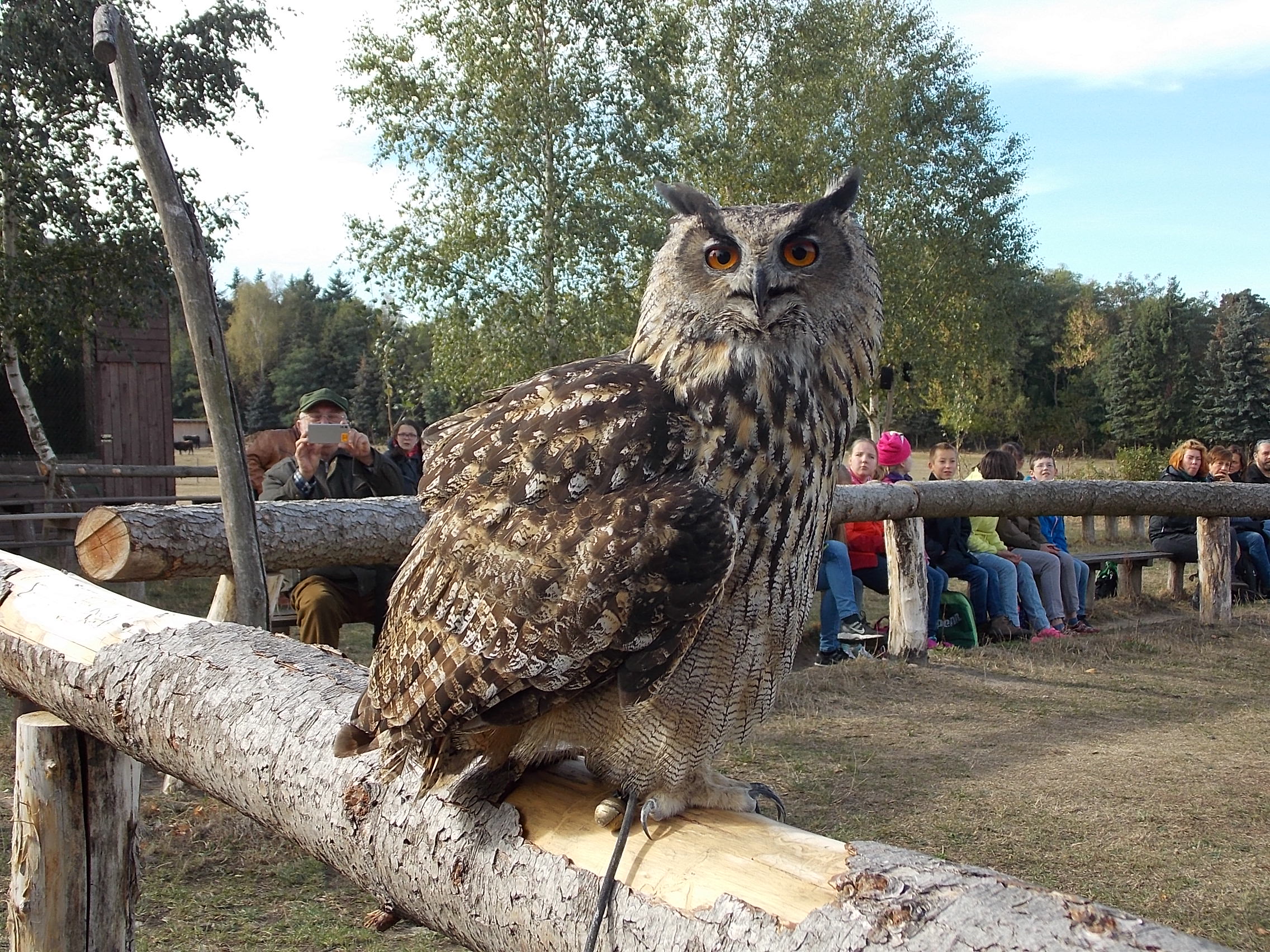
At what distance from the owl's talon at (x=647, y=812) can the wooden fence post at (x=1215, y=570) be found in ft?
24.5

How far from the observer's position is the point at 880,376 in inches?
88.6

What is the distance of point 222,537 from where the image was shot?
3590 mm

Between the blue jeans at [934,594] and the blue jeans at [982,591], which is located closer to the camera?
the blue jeans at [934,594]

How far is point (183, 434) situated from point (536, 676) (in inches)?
1688

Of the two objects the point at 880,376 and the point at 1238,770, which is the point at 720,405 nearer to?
the point at 880,376

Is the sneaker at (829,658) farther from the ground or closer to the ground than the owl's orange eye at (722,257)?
closer to the ground

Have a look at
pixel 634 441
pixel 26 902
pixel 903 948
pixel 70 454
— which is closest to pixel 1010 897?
pixel 903 948

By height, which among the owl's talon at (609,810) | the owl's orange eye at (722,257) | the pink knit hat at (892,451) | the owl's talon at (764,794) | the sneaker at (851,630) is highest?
the owl's orange eye at (722,257)

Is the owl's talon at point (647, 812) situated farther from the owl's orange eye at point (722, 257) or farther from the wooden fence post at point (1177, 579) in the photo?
the wooden fence post at point (1177, 579)

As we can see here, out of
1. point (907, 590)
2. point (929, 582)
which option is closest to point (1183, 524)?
point (929, 582)

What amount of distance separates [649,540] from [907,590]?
5.02 m

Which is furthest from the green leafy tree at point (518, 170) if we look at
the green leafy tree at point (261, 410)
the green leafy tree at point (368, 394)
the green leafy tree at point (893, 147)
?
the green leafy tree at point (261, 410)

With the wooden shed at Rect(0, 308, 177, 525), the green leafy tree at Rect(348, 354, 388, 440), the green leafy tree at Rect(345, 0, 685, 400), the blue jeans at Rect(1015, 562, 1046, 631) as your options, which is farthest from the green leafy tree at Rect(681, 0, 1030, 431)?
the green leafy tree at Rect(348, 354, 388, 440)

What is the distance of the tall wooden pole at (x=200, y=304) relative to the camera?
9.51ft
